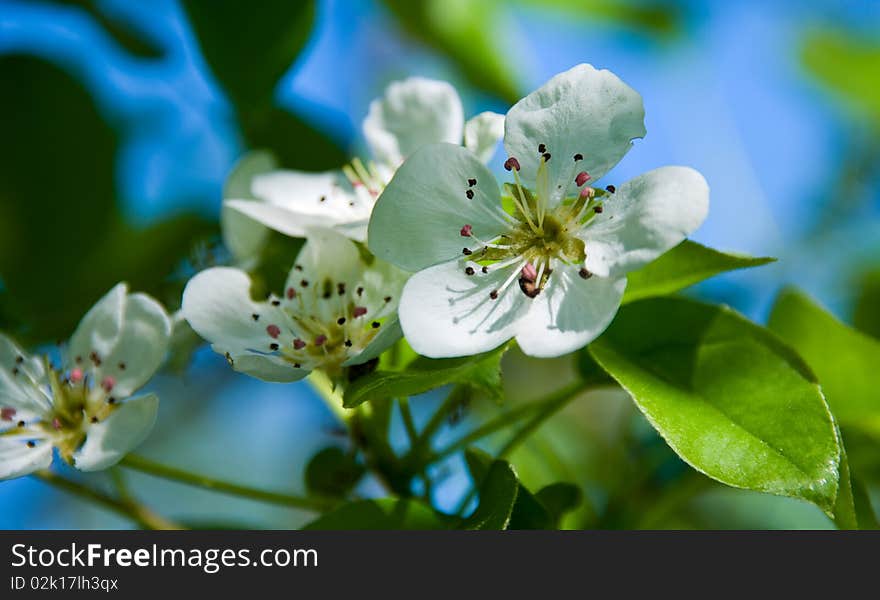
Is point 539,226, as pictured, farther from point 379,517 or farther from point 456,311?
point 379,517

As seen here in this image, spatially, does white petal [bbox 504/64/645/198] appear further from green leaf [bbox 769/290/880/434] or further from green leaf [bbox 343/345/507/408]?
green leaf [bbox 769/290/880/434]

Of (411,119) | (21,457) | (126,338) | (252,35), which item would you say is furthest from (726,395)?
(252,35)

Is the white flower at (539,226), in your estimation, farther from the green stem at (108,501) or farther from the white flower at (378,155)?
the green stem at (108,501)

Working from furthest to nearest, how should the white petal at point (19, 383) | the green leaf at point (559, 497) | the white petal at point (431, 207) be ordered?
the white petal at point (19, 383)
the green leaf at point (559, 497)
the white petal at point (431, 207)

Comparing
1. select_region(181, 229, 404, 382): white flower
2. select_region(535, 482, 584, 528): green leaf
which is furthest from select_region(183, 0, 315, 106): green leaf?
select_region(535, 482, 584, 528): green leaf

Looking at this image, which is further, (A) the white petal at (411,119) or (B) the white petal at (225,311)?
(A) the white petal at (411,119)

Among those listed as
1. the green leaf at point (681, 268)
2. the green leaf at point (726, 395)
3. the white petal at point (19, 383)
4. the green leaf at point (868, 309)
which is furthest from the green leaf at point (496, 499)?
the green leaf at point (868, 309)
